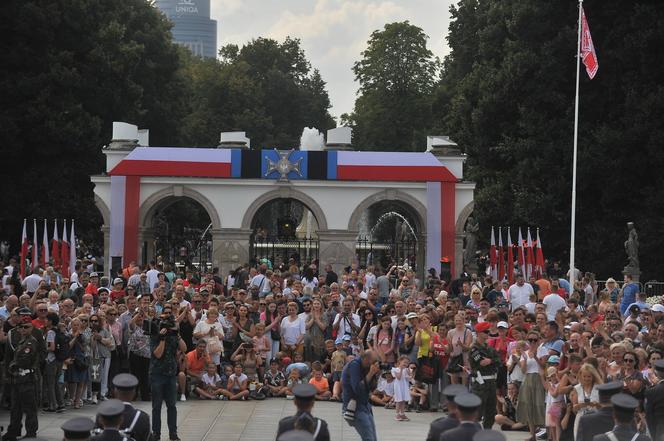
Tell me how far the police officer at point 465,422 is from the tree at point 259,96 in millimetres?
61324

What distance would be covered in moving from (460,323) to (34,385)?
712cm

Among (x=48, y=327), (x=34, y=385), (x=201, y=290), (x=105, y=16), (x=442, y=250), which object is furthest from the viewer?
(x=105, y=16)

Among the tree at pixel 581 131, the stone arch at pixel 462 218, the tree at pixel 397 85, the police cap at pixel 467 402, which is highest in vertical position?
the tree at pixel 397 85

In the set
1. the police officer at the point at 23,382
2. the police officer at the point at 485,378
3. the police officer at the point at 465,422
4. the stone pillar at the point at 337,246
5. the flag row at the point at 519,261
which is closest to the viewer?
the police officer at the point at 465,422

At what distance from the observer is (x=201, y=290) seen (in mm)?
26328

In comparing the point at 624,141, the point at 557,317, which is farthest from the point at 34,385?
the point at 624,141

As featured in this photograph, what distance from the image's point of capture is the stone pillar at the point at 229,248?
39375 mm

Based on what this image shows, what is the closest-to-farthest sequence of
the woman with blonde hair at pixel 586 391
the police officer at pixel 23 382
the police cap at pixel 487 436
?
1. the police cap at pixel 487 436
2. the woman with blonde hair at pixel 586 391
3. the police officer at pixel 23 382

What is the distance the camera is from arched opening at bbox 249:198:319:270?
136ft

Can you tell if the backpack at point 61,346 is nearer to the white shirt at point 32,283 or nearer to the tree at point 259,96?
the white shirt at point 32,283

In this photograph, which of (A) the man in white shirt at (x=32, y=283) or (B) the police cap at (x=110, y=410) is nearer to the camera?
(B) the police cap at (x=110, y=410)

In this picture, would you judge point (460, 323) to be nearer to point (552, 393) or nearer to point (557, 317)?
point (557, 317)

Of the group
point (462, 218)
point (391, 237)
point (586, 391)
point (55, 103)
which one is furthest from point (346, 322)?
point (391, 237)

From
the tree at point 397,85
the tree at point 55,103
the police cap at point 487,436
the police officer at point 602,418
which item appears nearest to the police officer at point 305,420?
the police cap at point 487,436
